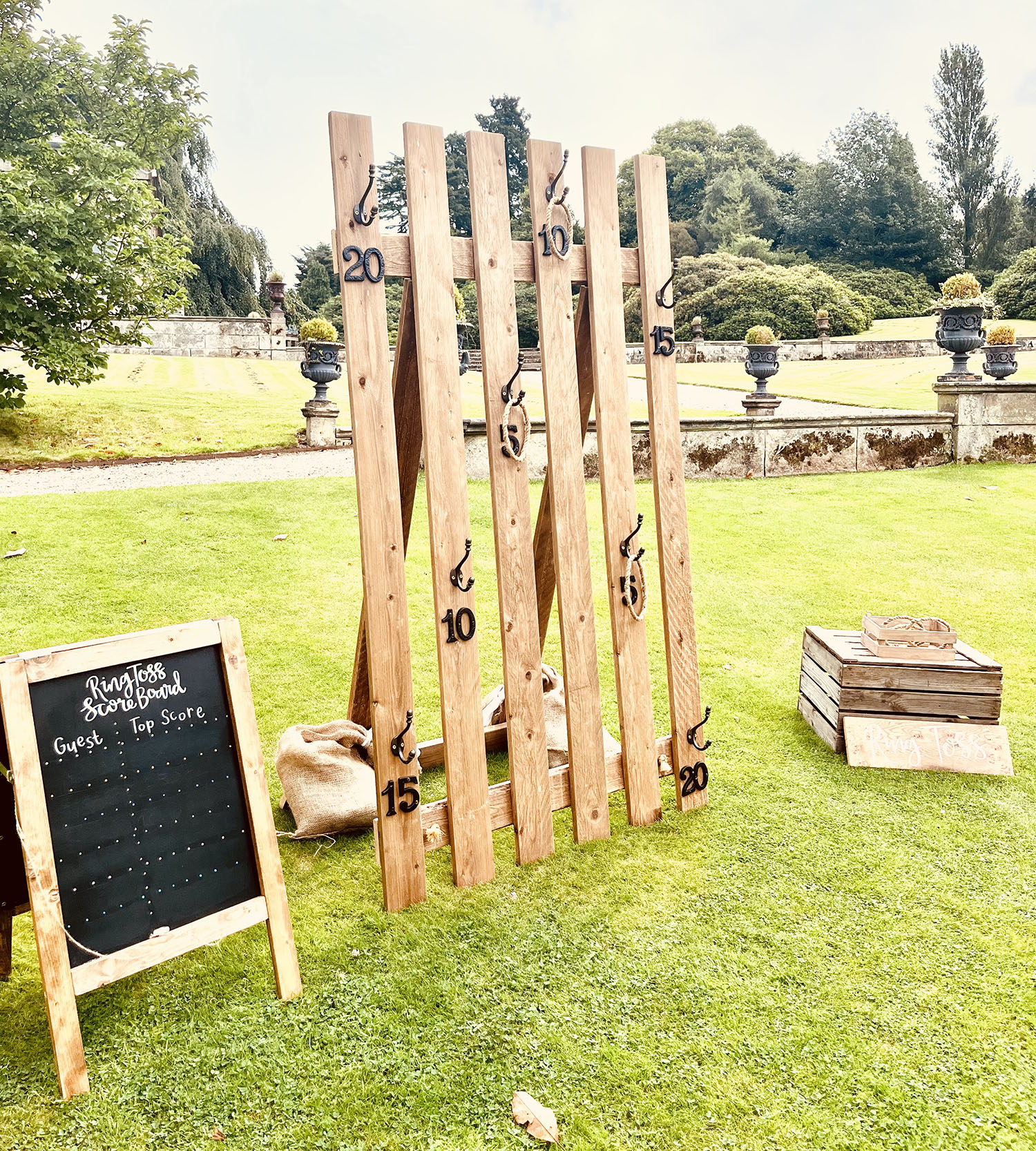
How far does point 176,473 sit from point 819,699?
822 centimetres

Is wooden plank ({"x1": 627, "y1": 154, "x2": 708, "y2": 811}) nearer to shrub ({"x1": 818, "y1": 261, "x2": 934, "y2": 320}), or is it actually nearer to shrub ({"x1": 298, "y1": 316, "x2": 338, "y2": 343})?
shrub ({"x1": 298, "y1": 316, "x2": 338, "y2": 343})

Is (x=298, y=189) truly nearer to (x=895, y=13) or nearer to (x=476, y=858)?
(x=895, y=13)

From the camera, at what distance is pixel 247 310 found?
32.9m

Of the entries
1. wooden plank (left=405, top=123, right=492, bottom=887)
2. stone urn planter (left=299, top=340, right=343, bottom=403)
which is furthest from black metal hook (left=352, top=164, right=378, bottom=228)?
stone urn planter (left=299, top=340, right=343, bottom=403)

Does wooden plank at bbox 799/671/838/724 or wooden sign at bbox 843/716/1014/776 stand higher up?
wooden plank at bbox 799/671/838/724

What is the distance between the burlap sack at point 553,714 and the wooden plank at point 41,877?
5.83 feet

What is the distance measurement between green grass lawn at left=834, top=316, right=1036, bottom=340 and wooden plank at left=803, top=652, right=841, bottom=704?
32.1m

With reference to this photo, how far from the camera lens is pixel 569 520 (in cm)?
286

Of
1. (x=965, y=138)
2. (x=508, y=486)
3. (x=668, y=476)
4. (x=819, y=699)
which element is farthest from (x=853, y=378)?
(x=965, y=138)

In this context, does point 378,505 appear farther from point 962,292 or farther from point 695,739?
point 962,292

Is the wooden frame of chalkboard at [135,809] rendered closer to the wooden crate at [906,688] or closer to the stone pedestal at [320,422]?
the wooden crate at [906,688]

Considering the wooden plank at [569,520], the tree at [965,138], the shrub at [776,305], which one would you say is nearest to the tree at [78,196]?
the wooden plank at [569,520]

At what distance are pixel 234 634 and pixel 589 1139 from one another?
1491 mm

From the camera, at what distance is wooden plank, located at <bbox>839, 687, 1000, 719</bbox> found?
352 centimetres
